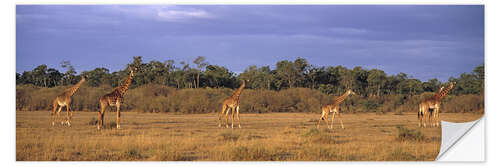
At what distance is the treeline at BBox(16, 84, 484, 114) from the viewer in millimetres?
32344

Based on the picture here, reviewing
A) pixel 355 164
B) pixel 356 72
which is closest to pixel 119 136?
pixel 355 164

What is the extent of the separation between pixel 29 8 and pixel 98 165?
575 centimetres

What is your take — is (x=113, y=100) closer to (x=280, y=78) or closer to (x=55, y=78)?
(x=55, y=78)

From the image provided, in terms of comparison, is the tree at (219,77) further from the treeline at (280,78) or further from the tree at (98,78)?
the tree at (98,78)

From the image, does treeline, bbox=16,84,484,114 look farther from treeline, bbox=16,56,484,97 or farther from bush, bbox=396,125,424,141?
bush, bbox=396,125,424,141

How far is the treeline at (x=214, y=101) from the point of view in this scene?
3234 cm

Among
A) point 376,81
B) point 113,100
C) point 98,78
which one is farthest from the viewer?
point 376,81

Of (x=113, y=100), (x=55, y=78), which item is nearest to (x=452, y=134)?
(x=113, y=100)

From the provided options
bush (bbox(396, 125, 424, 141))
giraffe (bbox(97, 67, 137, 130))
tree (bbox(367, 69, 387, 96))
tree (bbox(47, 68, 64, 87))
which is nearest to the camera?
bush (bbox(396, 125, 424, 141))

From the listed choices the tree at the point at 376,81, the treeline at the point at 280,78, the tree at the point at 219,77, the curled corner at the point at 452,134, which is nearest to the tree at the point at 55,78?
the treeline at the point at 280,78

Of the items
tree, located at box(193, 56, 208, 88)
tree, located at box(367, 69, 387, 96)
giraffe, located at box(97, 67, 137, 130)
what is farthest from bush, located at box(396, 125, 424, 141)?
tree, located at box(367, 69, 387, 96)

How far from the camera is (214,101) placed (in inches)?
1319

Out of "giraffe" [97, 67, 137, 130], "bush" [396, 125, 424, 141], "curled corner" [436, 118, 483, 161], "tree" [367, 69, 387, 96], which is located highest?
"tree" [367, 69, 387, 96]

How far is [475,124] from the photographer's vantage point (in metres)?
12.4
